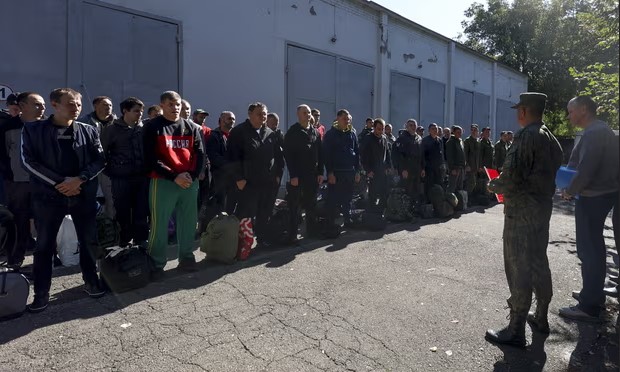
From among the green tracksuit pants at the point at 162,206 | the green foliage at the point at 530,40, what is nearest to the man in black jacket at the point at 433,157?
the green tracksuit pants at the point at 162,206

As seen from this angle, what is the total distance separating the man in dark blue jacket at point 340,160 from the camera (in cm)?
754

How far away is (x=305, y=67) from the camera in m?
12.2

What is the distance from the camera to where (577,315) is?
164 inches

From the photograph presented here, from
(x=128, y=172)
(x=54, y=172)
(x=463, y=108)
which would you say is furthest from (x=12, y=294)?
(x=463, y=108)

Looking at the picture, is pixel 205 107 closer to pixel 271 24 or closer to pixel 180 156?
pixel 271 24

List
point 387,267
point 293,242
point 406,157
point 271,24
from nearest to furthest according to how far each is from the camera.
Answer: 1. point 387,267
2. point 293,242
3. point 406,157
4. point 271,24

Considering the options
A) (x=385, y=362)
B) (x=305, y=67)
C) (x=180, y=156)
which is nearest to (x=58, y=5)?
(x=180, y=156)

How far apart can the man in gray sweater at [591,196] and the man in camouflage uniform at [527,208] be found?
547mm

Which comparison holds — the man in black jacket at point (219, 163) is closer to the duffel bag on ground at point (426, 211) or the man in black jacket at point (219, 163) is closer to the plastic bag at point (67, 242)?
the plastic bag at point (67, 242)

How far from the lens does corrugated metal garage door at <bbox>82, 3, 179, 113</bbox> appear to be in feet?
25.4

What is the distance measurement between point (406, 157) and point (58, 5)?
7.13 meters

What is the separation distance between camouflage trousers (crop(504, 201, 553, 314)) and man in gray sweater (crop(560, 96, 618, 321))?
0.72 metres

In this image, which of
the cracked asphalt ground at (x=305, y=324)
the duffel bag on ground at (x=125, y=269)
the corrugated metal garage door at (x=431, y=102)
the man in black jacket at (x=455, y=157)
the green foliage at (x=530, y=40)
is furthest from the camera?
the green foliage at (x=530, y=40)

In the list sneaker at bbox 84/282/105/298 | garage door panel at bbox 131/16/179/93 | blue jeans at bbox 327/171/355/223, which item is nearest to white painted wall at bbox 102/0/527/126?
garage door panel at bbox 131/16/179/93
